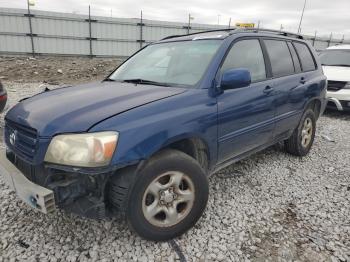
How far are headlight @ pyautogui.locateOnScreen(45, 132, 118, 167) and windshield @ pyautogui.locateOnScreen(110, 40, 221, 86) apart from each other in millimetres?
1027

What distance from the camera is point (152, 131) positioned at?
2086 millimetres

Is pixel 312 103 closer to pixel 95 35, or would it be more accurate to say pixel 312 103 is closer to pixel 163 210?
pixel 163 210

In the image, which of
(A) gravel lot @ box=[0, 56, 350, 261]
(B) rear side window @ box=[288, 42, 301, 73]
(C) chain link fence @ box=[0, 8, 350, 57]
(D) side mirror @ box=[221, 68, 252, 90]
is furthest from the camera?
(C) chain link fence @ box=[0, 8, 350, 57]

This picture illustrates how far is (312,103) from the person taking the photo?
14.4 feet

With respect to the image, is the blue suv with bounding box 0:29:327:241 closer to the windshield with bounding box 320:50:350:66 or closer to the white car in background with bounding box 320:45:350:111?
the white car in background with bounding box 320:45:350:111

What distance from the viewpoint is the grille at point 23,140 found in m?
2.04

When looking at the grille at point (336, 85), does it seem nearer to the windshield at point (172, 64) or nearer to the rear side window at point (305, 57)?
the rear side window at point (305, 57)

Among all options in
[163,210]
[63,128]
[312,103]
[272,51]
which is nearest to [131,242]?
[163,210]

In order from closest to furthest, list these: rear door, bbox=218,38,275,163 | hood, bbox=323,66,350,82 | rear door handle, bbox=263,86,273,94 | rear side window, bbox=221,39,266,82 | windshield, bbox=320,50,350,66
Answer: rear door, bbox=218,38,275,163 → rear side window, bbox=221,39,266,82 → rear door handle, bbox=263,86,273,94 → hood, bbox=323,66,350,82 → windshield, bbox=320,50,350,66

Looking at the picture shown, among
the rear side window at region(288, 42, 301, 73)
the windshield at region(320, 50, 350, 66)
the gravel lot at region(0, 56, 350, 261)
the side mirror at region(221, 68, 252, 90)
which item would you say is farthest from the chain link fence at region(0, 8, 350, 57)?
the side mirror at region(221, 68, 252, 90)

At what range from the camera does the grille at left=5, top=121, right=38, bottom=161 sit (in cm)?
204

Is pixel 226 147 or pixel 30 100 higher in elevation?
pixel 30 100

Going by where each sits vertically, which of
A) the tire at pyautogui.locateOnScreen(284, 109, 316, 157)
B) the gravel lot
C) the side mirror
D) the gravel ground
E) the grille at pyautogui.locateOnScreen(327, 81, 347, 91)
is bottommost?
the gravel ground

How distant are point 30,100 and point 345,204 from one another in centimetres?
330
